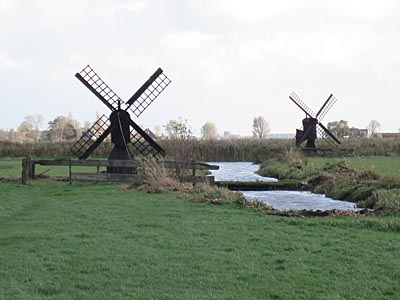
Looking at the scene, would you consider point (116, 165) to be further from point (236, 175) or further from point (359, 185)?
point (236, 175)

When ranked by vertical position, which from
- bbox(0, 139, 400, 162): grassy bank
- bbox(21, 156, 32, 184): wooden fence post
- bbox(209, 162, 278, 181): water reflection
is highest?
bbox(0, 139, 400, 162): grassy bank

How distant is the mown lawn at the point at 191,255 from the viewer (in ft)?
19.7

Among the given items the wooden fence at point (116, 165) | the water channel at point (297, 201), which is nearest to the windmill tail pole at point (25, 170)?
the wooden fence at point (116, 165)

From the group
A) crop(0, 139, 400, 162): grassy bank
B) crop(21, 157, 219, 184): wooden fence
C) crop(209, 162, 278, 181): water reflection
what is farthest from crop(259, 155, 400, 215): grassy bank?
crop(0, 139, 400, 162): grassy bank

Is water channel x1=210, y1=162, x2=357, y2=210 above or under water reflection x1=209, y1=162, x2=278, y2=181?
under

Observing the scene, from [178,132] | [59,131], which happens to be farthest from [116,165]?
[59,131]

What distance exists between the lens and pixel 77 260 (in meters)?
7.30

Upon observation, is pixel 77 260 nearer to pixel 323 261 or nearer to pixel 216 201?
pixel 323 261

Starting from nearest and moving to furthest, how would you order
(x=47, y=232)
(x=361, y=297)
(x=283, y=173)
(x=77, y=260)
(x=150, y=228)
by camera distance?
(x=361, y=297), (x=77, y=260), (x=47, y=232), (x=150, y=228), (x=283, y=173)

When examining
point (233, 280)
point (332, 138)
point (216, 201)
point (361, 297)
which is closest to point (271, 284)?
point (233, 280)

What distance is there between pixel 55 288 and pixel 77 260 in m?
1.31

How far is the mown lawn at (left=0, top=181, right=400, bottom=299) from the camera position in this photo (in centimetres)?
601

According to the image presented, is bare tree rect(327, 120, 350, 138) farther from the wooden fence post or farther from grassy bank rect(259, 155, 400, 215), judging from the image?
the wooden fence post

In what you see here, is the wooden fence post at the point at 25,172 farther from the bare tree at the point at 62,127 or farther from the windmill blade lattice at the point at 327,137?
the bare tree at the point at 62,127
